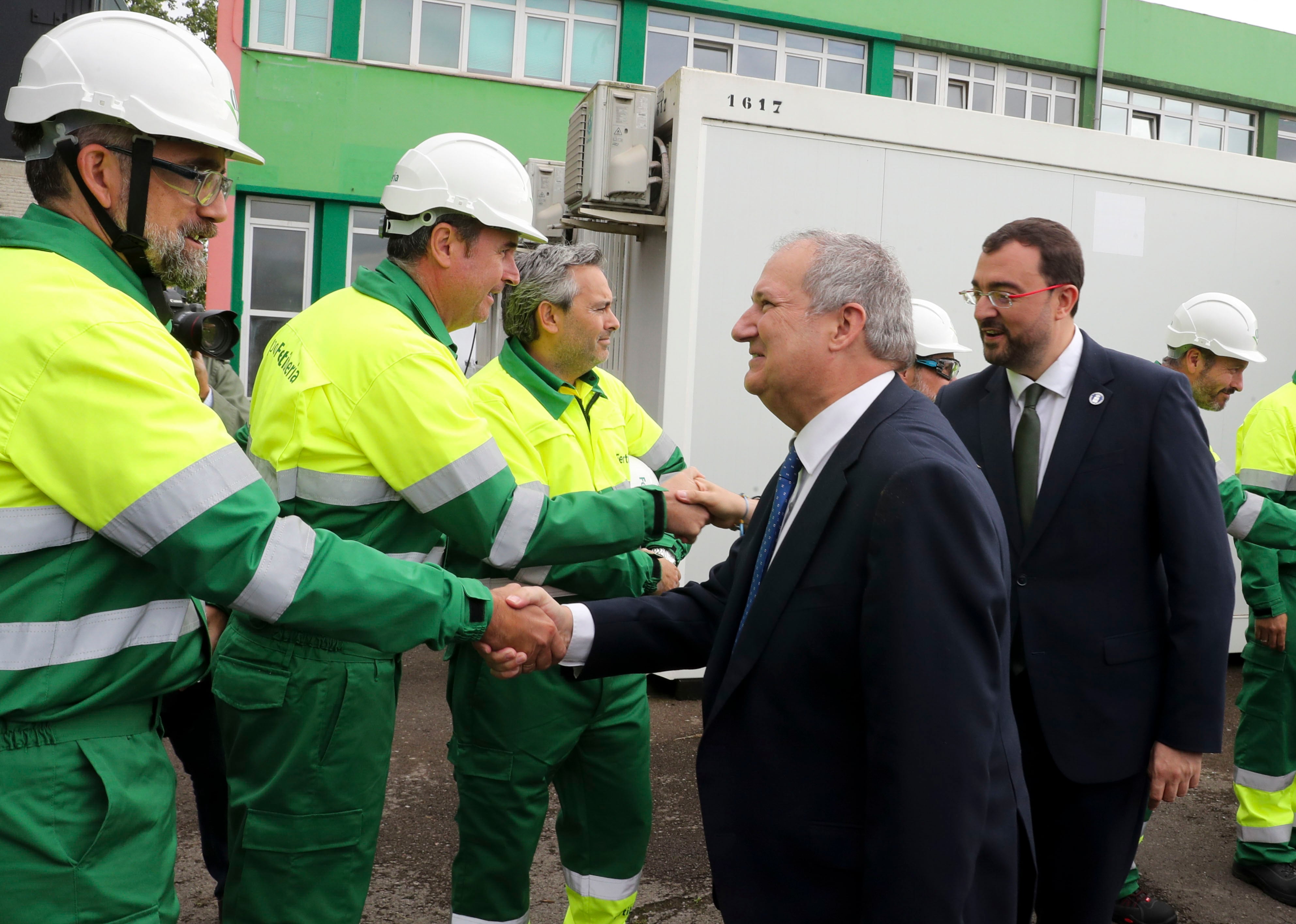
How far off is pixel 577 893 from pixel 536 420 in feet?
4.87

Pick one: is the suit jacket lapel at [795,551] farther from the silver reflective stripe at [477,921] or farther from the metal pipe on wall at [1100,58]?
the metal pipe on wall at [1100,58]

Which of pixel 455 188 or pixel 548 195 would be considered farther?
pixel 548 195

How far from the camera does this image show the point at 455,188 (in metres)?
2.92

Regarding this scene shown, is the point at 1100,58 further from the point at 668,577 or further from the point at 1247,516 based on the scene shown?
the point at 668,577

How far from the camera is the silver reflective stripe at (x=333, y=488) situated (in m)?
2.59

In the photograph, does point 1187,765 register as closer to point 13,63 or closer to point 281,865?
point 281,865

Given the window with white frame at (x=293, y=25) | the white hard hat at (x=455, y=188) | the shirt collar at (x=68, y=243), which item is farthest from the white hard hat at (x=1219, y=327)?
the window with white frame at (x=293, y=25)

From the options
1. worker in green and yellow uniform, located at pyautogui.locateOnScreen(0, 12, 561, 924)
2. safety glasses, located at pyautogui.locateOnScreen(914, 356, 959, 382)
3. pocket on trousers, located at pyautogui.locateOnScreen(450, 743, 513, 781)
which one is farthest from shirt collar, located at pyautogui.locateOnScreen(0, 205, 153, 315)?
safety glasses, located at pyautogui.locateOnScreen(914, 356, 959, 382)

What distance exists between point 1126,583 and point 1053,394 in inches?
22.1

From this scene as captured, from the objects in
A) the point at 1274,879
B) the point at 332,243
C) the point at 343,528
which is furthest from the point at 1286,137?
the point at 343,528

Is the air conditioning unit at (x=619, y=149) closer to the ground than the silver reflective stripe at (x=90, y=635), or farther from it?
farther from it

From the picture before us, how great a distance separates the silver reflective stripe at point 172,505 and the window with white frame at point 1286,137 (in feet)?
81.8

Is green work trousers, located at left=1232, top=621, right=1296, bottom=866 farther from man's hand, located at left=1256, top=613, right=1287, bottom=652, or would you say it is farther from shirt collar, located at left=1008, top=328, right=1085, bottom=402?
shirt collar, located at left=1008, top=328, right=1085, bottom=402

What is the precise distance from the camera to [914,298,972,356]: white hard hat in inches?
202
